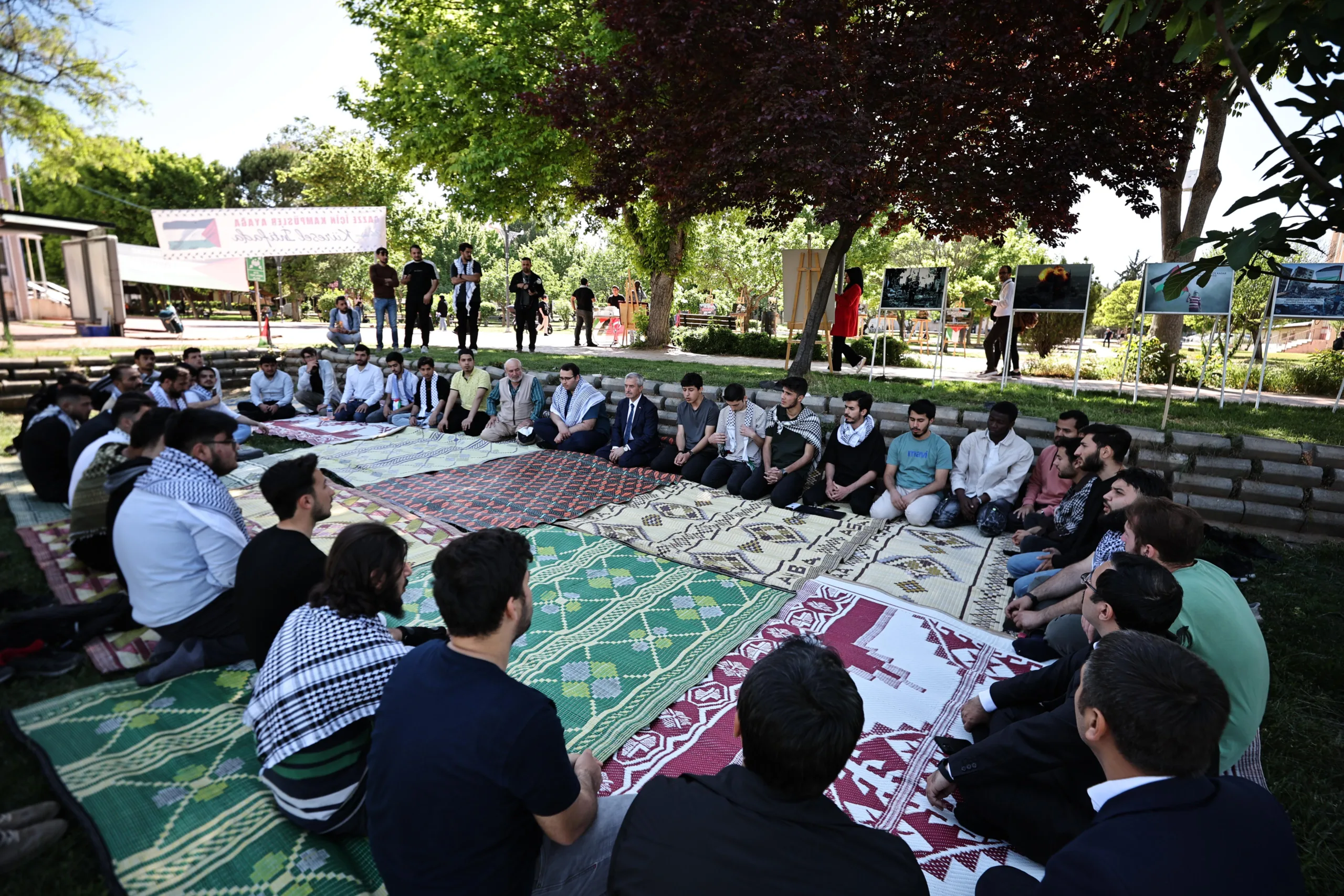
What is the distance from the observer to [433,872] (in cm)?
165

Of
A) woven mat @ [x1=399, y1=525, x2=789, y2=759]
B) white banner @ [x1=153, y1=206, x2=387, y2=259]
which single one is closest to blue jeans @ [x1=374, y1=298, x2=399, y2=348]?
white banner @ [x1=153, y1=206, x2=387, y2=259]

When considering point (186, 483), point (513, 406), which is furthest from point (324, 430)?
point (186, 483)

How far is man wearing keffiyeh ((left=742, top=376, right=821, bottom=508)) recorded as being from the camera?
6797 millimetres

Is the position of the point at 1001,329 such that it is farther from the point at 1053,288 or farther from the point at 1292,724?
the point at 1292,724

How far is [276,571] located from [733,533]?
12.3 feet

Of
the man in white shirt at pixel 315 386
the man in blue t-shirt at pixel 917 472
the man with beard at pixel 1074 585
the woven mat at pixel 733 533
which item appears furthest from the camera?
the man in white shirt at pixel 315 386

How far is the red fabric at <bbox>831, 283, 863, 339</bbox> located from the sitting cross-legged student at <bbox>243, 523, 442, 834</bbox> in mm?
9433

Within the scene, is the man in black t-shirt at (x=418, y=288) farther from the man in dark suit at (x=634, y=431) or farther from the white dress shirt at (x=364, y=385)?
the man in dark suit at (x=634, y=431)

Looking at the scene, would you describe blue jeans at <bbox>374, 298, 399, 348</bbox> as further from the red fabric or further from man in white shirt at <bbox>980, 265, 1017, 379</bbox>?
man in white shirt at <bbox>980, 265, 1017, 379</bbox>

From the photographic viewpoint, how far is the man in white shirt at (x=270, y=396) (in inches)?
389

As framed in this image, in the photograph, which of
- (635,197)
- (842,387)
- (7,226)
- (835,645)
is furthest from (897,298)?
(7,226)

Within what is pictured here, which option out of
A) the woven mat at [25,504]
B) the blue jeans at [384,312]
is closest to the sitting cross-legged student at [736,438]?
the woven mat at [25,504]

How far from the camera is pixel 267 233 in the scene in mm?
14211

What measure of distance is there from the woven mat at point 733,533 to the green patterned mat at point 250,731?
30 cm
